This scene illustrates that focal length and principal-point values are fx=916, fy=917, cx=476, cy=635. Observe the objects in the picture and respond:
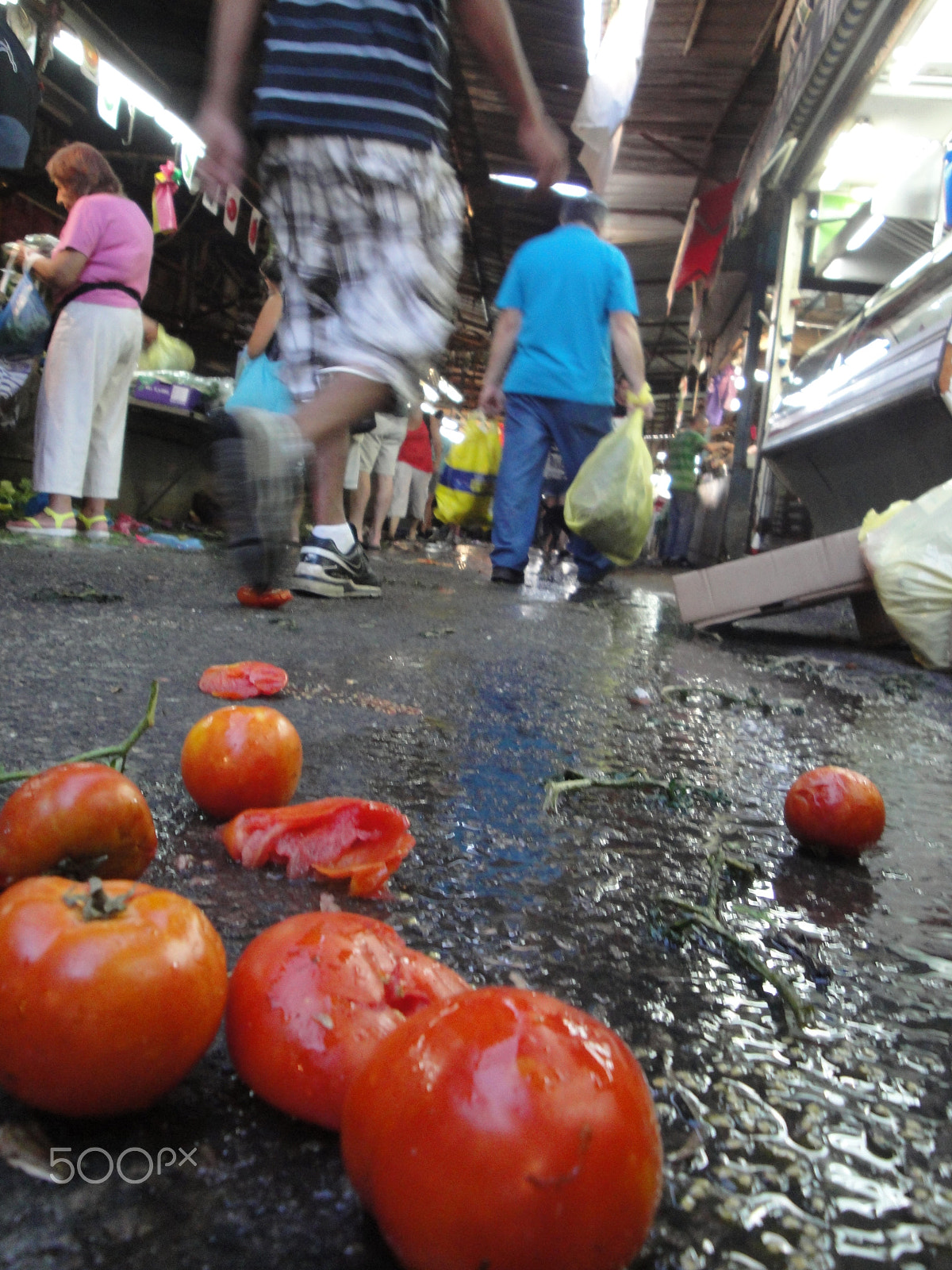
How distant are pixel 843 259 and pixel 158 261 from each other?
10.7 m

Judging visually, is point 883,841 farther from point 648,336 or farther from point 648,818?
point 648,336

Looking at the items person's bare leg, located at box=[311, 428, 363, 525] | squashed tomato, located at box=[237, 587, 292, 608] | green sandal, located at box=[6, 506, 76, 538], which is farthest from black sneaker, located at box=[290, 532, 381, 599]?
green sandal, located at box=[6, 506, 76, 538]

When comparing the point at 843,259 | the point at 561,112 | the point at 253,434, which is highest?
the point at 561,112

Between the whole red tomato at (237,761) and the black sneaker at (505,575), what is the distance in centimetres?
491

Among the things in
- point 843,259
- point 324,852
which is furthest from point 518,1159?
point 843,259

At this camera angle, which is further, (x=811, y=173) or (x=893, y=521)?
(x=811, y=173)

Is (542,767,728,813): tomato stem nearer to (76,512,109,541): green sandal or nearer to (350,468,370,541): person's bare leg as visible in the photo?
(76,512,109,541): green sandal

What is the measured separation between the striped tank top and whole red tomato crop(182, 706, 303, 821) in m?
2.46

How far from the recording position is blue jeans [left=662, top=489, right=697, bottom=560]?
48.7 feet

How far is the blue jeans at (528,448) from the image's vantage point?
5.98 m

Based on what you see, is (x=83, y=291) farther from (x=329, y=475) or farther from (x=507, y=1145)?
(x=507, y=1145)

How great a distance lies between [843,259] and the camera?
895 cm

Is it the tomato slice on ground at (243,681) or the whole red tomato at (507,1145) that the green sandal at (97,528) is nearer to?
the tomato slice on ground at (243,681)

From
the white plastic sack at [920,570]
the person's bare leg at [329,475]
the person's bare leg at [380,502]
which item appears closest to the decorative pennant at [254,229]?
the person's bare leg at [380,502]
